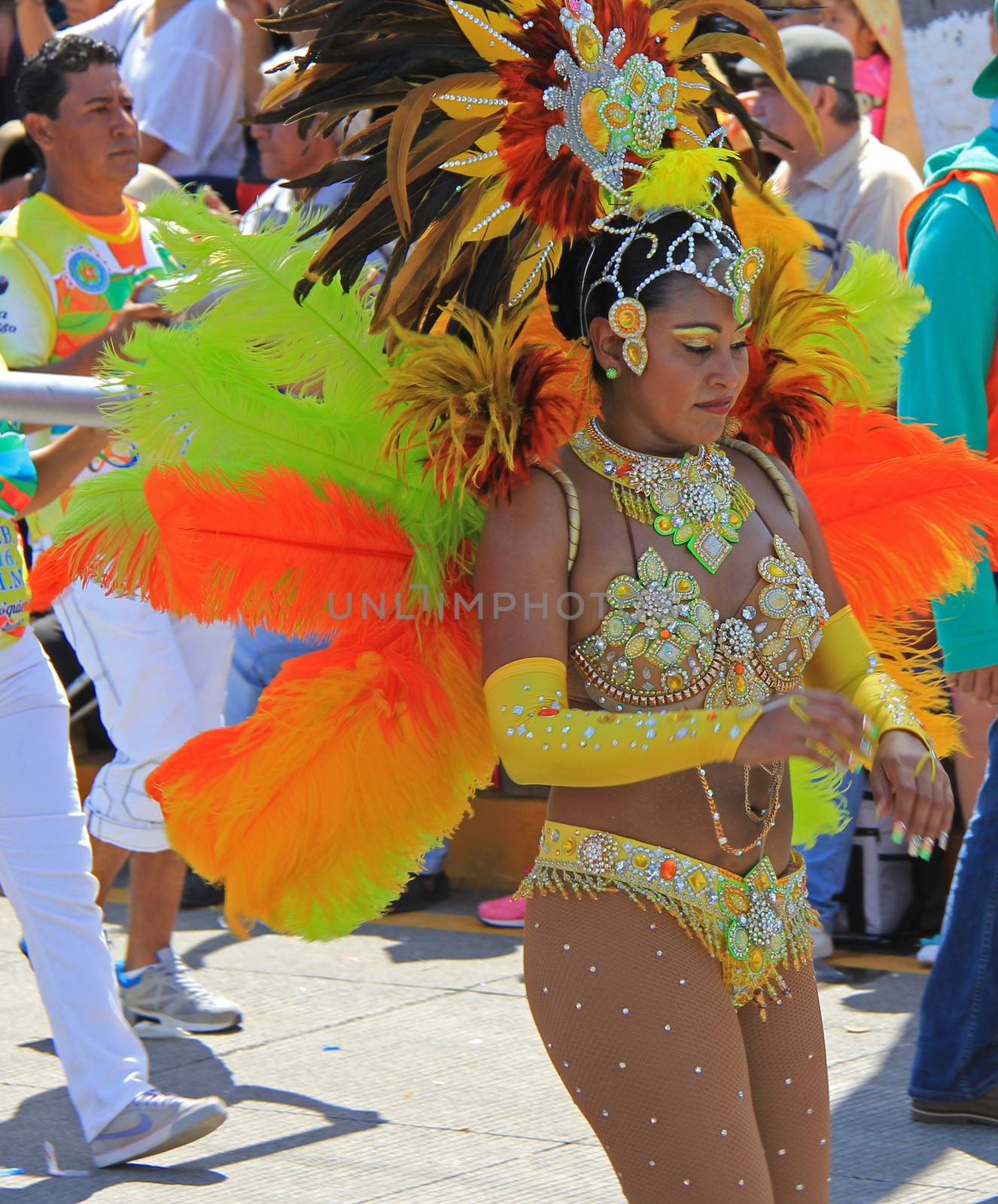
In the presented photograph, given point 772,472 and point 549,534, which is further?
point 772,472

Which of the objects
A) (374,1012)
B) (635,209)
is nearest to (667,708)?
(635,209)

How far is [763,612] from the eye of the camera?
8.31 feet

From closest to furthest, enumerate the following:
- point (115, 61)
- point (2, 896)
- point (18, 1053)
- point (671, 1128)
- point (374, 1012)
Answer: point (671, 1128), point (18, 1053), point (374, 1012), point (115, 61), point (2, 896)

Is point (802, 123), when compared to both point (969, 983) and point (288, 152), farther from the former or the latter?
point (969, 983)

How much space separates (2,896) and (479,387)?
13.8 ft

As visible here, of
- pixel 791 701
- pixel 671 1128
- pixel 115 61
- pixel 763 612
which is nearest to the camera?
pixel 791 701

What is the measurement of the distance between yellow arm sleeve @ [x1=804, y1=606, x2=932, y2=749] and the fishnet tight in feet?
1.38

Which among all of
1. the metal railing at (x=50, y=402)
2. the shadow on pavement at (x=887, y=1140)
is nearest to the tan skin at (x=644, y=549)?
the shadow on pavement at (x=887, y=1140)

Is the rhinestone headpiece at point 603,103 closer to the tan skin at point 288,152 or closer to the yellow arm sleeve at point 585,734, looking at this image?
Result: the yellow arm sleeve at point 585,734

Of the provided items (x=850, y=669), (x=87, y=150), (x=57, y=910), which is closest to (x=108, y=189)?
(x=87, y=150)

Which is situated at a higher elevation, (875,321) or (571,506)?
(875,321)

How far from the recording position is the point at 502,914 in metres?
5.64

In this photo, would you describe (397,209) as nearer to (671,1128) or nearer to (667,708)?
(667,708)

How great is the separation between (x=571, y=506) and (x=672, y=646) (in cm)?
24
